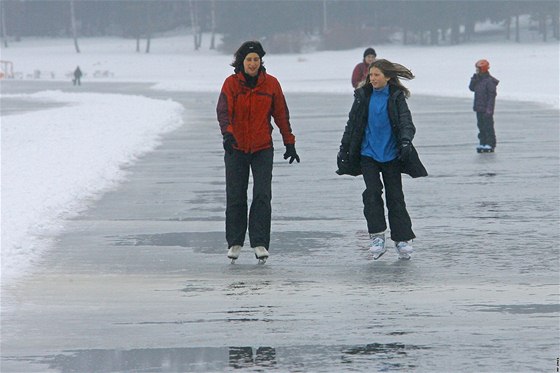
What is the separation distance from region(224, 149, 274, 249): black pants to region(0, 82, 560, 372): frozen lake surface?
0.69ft

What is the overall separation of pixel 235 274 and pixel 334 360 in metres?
3.10

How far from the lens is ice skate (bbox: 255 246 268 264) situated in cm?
1037

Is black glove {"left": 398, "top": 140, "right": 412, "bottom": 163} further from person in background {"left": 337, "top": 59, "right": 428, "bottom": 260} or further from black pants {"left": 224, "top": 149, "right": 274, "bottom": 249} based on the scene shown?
black pants {"left": 224, "top": 149, "right": 274, "bottom": 249}

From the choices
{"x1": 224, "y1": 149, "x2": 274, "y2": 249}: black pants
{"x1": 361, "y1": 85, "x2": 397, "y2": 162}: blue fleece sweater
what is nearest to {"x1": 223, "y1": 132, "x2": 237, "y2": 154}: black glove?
{"x1": 224, "y1": 149, "x2": 274, "y2": 249}: black pants

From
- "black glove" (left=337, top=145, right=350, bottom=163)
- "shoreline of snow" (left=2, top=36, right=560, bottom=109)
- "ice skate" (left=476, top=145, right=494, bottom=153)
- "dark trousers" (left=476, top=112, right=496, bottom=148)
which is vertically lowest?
"shoreline of snow" (left=2, top=36, right=560, bottom=109)

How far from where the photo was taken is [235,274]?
9883 millimetres

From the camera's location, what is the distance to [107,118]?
33625 mm

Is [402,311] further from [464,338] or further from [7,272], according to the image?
[7,272]

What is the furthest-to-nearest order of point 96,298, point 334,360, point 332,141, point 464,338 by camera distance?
point 332,141
point 96,298
point 464,338
point 334,360

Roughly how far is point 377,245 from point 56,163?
9.24m

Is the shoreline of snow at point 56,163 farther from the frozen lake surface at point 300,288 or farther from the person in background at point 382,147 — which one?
the person in background at point 382,147

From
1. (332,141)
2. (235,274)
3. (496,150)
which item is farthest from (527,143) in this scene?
(235,274)

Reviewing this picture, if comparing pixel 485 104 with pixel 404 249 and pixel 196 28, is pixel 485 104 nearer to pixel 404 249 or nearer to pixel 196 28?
pixel 404 249

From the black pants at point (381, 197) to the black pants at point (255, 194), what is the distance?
2.56 ft
